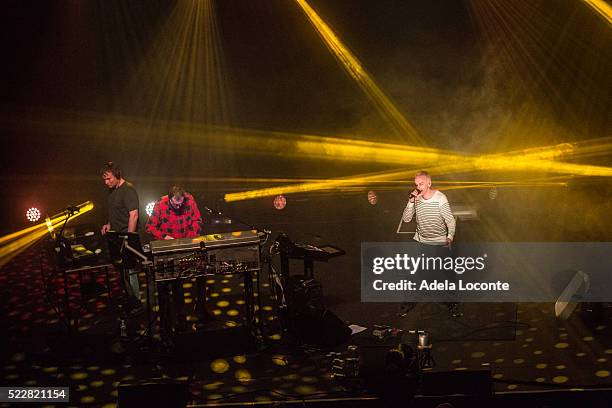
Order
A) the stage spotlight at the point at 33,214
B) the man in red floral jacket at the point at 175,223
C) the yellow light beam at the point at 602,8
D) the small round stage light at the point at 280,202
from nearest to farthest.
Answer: the man in red floral jacket at the point at 175,223
the yellow light beam at the point at 602,8
the stage spotlight at the point at 33,214
the small round stage light at the point at 280,202

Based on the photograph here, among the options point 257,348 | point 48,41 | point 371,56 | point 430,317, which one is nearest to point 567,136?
point 371,56

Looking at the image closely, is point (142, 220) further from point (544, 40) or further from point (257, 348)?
point (544, 40)

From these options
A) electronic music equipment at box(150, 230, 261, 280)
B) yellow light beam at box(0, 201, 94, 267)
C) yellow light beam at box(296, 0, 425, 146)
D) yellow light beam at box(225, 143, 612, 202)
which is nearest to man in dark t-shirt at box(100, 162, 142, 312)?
electronic music equipment at box(150, 230, 261, 280)

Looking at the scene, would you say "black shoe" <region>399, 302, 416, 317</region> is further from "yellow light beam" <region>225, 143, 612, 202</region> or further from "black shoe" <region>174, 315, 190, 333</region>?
"yellow light beam" <region>225, 143, 612, 202</region>

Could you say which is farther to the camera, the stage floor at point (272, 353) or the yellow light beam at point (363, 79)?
the yellow light beam at point (363, 79)

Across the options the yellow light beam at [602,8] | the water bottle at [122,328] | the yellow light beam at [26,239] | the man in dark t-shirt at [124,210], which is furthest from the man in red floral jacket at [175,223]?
the yellow light beam at [602,8]

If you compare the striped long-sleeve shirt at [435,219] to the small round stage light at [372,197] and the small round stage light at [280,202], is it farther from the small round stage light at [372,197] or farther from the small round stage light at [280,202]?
the small round stage light at [280,202]

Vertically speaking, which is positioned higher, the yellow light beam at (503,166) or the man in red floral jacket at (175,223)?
the yellow light beam at (503,166)

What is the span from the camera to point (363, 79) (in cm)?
1062

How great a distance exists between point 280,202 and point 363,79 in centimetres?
295

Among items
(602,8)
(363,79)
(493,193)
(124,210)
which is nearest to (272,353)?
(124,210)

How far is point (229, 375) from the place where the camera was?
460 centimetres

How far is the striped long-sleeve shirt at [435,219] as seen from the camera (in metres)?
5.51

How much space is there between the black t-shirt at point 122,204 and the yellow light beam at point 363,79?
581 cm
